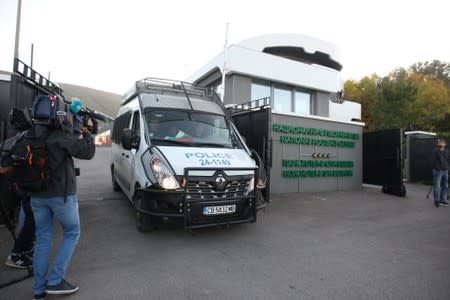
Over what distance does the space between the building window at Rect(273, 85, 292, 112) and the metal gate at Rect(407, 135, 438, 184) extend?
7.00m

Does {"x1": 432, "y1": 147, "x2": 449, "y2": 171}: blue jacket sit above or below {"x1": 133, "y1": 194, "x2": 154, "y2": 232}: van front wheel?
above

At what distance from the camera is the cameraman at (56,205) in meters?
2.70

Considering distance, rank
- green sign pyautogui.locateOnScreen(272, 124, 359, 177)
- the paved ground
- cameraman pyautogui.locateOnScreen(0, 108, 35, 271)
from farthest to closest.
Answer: green sign pyautogui.locateOnScreen(272, 124, 359, 177) → cameraman pyautogui.locateOnScreen(0, 108, 35, 271) → the paved ground

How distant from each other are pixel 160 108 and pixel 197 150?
134 centimetres

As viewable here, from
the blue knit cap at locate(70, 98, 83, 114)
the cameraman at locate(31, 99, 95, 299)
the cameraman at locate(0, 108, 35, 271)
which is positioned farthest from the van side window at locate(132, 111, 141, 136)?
the cameraman at locate(31, 99, 95, 299)

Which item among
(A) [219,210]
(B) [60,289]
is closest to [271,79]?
(A) [219,210]

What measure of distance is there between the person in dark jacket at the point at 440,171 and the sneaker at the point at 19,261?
9.87m

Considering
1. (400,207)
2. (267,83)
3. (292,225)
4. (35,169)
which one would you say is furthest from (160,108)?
(267,83)

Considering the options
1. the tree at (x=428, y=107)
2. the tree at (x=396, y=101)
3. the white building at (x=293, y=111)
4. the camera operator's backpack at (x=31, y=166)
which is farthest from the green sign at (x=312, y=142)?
the tree at (x=428, y=107)

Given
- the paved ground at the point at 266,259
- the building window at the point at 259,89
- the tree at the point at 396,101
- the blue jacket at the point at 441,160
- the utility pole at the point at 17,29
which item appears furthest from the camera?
the tree at the point at 396,101

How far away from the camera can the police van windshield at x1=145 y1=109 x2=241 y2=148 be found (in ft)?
16.5

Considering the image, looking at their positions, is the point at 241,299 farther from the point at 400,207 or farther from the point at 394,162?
the point at 394,162

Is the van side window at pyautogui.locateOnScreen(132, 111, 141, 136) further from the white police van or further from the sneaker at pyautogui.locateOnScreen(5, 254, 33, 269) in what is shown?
the sneaker at pyautogui.locateOnScreen(5, 254, 33, 269)

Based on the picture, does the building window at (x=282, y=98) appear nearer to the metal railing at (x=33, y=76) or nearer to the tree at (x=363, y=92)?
the metal railing at (x=33, y=76)
